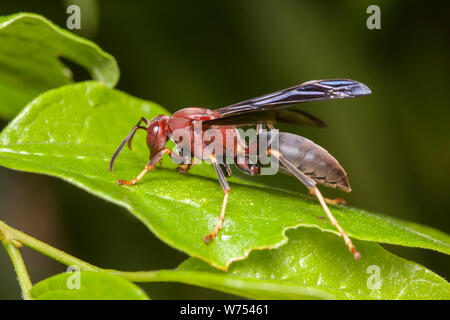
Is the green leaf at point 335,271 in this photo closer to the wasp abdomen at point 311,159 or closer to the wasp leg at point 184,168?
the wasp abdomen at point 311,159

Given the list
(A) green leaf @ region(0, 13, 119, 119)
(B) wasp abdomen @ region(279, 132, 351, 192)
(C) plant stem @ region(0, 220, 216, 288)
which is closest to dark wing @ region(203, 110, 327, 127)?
(B) wasp abdomen @ region(279, 132, 351, 192)

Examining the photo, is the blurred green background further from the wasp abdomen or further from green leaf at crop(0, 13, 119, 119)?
the wasp abdomen

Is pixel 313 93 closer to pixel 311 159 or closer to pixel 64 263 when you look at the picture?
pixel 311 159

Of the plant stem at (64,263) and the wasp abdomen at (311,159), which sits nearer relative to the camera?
the plant stem at (64,263)

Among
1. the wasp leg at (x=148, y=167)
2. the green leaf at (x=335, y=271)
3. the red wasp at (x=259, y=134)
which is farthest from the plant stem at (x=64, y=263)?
the red wasp at (x=259, y=134)

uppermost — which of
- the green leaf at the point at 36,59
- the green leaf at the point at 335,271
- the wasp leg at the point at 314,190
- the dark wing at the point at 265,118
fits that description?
the green leaf at the point at 36,59

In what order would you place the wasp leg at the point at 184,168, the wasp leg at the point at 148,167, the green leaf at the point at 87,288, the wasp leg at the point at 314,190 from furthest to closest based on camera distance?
1. the wasp leg at the point at 184,168
2. the wasp leg at the point at 148,167
3. the wasp leg at the point at 314,190
4. the green leaf at the point at 87,288

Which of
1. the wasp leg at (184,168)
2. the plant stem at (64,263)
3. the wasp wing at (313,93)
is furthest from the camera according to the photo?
the wasp leg at (184,168)
